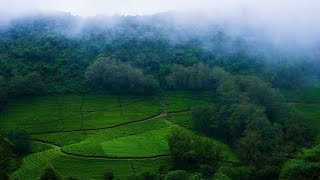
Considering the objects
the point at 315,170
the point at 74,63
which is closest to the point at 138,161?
the point at 315,170

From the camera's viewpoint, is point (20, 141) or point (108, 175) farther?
point (20, 141)

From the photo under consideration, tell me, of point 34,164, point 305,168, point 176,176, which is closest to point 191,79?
point 176,176

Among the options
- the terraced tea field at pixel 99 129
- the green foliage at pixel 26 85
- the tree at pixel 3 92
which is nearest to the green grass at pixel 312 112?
the terraced tea field at pixel 99 129

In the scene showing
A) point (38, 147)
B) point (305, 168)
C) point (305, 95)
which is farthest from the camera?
point (305, 95)

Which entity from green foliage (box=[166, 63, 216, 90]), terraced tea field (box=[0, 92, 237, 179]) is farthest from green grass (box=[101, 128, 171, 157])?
green foliage (box=[166, 63, 216, 90])

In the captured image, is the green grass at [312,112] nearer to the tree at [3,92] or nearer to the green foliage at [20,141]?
the green foliage at [20,141]

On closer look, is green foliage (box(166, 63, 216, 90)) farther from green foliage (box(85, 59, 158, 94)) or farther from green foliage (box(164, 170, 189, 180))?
green foliage (box(164, 170, 189, 180))

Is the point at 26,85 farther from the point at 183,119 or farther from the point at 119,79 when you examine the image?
the point at 183,119
